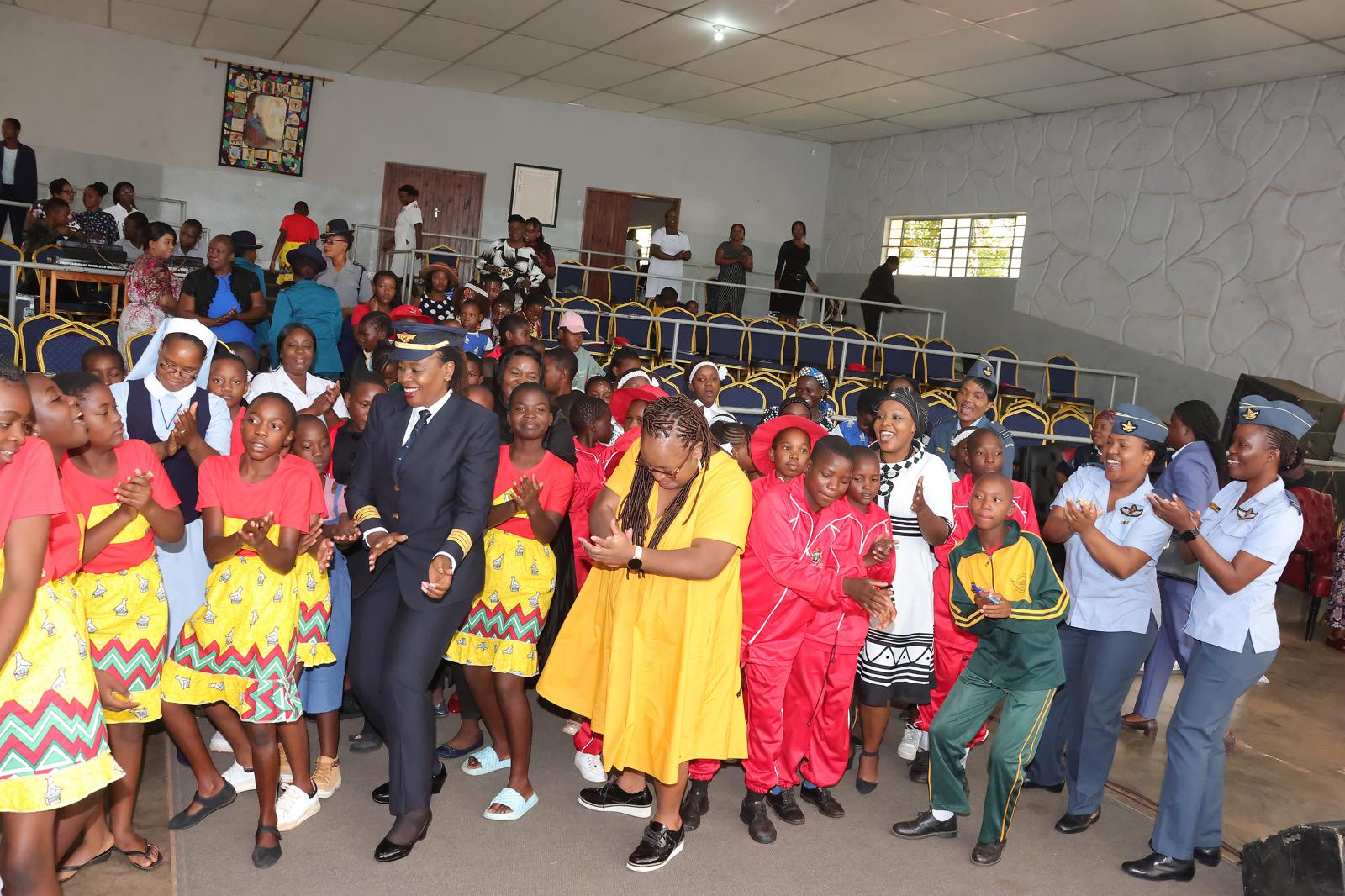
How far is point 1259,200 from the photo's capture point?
10.8 metres

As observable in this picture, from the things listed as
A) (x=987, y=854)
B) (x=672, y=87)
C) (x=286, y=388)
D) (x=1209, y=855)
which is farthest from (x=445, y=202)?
(x=1209, y=855)

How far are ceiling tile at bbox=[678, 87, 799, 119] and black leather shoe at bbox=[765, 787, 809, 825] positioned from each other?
11278mm

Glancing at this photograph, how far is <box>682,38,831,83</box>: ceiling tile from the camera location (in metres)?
11.2

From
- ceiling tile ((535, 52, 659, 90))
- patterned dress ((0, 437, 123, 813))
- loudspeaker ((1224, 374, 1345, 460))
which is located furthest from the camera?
ceiling tile ((535, 52, 659, 90))

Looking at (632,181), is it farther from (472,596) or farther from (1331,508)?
(472,596)

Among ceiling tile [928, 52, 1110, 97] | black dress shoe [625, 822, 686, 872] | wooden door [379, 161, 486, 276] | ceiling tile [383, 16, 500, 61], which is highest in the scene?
ceiling tile [928, 52, 1110, 97]

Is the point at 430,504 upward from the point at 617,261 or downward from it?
downward

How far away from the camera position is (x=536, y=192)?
15984mm

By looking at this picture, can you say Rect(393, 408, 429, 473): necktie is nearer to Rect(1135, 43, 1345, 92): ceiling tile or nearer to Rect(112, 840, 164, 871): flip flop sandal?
Rect(112, 840, 164, 871): flip flop sandal

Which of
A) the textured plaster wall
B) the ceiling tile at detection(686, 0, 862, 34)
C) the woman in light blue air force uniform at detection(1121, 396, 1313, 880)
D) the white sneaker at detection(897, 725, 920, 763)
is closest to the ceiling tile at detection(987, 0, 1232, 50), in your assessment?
the ceiling tile at detection(686, 0, 862, 34)

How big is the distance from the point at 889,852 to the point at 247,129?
13698 mm

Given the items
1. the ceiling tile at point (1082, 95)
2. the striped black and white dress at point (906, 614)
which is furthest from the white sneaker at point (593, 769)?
the ceiling tile at point (1082, 95)

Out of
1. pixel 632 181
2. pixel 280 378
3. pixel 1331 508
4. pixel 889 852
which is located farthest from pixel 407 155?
pixel 889 852

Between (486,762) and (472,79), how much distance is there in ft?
40.3
